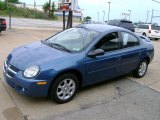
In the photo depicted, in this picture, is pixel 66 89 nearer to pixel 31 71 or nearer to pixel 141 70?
pixel 31 71

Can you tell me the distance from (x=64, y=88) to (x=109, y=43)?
1.62 metres

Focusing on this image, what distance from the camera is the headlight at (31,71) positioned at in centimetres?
445

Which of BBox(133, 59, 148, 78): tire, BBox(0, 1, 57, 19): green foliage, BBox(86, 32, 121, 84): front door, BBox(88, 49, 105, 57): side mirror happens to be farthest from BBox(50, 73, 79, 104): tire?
BBox(0, 1, 57, 19): green foliage

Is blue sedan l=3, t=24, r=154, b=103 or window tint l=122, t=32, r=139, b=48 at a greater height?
window tint l=122, t=32, r=139, b=48

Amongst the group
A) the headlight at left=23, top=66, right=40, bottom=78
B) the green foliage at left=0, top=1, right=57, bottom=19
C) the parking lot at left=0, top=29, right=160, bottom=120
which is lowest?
the parking lot at left=0, top=29, right=160, bottom=120

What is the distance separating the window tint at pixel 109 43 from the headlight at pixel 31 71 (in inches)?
60.0

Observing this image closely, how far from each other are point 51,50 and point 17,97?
1178 millimetres

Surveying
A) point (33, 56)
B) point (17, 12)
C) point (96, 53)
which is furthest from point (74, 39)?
point (17, 12)

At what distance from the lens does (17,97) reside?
4.99 meters

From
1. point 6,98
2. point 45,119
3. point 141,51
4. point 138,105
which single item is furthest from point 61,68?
point 141,51

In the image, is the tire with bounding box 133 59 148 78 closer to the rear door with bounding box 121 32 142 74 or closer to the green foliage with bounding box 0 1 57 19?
the rear door with bounding box 121 32 142 74

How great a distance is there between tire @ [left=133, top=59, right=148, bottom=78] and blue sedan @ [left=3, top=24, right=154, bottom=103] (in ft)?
0.82

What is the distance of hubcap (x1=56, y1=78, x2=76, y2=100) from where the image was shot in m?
4.83

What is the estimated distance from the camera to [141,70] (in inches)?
279
